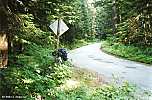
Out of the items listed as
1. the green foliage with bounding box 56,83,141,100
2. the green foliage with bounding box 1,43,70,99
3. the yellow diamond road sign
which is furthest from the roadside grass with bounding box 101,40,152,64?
the green foliage with bounding box 56,83,141,100

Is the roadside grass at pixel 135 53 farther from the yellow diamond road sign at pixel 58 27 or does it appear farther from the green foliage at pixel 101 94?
the green foliage at pixel 101 94

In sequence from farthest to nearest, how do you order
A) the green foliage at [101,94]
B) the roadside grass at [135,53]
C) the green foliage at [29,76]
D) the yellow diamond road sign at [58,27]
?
the roadside grass at [135,53], the yellow diamond road sign at [58,27], the green foliage at [101,94], the green foliage at [29,76]

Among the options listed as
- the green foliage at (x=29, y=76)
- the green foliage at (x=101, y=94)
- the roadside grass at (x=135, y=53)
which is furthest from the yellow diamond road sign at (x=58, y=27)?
the roadside grass at (x=135, y=53)

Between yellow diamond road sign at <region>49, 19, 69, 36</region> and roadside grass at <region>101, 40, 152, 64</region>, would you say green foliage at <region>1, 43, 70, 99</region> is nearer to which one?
yellow diamond road sign at <region>49, 19, 69, 36</region>

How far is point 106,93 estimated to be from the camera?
9.96 meters

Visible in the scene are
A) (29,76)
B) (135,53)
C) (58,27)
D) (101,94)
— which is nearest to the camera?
(29,76)

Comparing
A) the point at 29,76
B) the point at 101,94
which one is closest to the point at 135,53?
the point at 101,94

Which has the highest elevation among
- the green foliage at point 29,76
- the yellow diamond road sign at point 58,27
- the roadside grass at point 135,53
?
the yellow diamond road sign at point 58,27

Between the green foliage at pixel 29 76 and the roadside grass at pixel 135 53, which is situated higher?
the green foliage at pixel 29 76

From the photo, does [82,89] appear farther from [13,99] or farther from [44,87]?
[13,99]

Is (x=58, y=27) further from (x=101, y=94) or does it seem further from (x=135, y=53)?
(x=135, y=53)

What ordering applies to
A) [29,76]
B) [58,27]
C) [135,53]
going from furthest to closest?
[135,53]
[58,27]
[29,76]

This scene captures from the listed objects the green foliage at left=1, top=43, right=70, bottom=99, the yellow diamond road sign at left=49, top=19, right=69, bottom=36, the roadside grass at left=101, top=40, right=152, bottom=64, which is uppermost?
the yellow diamond road sign at left=49, top=19, right=69, bottom=36

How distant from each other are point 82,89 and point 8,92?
90.6 inches
